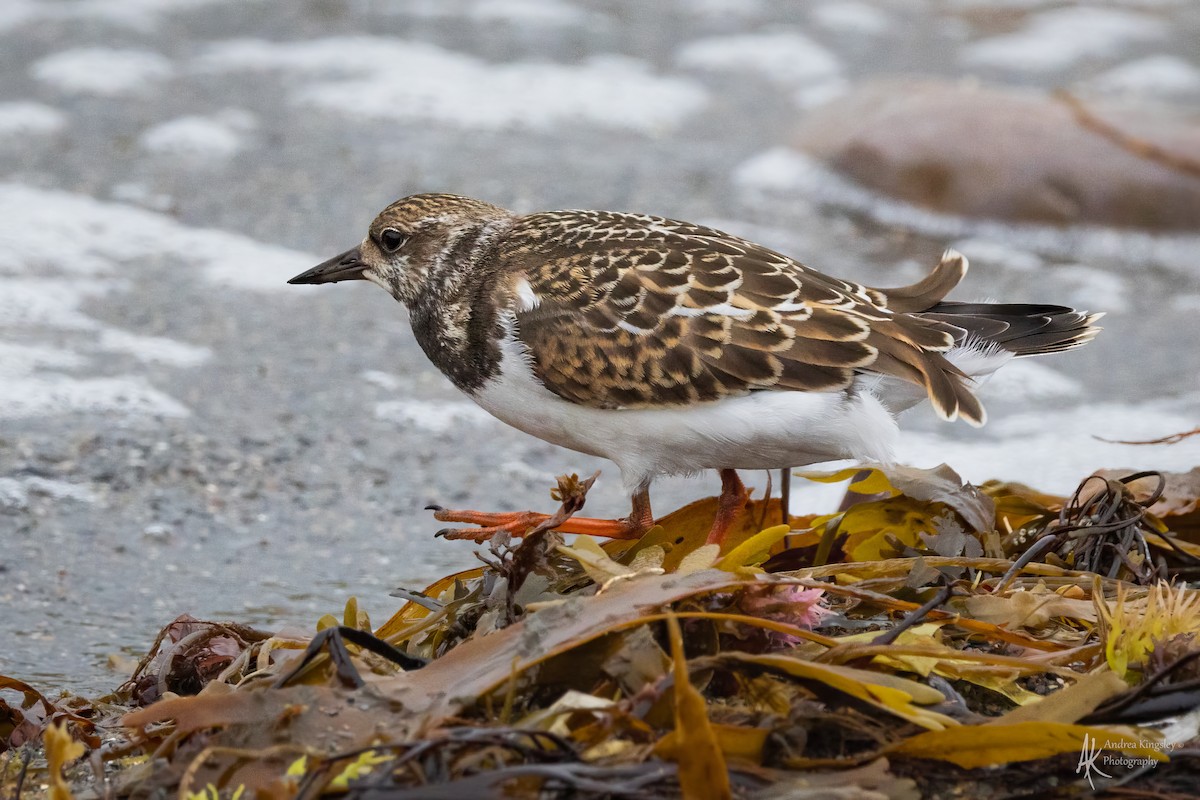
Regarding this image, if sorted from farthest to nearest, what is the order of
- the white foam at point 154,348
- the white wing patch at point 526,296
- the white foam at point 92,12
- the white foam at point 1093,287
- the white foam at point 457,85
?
the white foam at point 92,12 < the white foam at point 457,85 < the white foam at point 1093,287 < the white foam at point 154,348 < the white wing patch at point 526,296

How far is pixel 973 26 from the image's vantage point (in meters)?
7.11

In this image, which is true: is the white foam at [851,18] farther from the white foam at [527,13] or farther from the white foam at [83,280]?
the white foam at [83,280]

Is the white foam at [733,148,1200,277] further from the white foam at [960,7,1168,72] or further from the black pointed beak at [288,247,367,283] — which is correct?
the black pointed beak at [288,247,367,283]

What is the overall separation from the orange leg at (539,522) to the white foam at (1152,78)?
4417mm

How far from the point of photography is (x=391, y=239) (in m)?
3.34

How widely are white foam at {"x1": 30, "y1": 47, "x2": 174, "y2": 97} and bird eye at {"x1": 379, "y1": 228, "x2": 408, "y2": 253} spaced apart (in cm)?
271

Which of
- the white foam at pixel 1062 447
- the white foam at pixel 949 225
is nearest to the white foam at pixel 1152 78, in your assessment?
the white foam at pixel 949 225

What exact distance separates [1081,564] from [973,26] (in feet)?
17.0

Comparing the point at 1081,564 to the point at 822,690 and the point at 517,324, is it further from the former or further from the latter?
the point at 517,324

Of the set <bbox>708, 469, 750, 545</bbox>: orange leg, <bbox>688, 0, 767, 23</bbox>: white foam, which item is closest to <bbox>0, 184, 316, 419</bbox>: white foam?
<bbox>708, 469, 750, 545</bbox>: orange leg

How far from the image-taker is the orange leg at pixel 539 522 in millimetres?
2871

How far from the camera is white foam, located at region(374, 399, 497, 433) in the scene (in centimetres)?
397

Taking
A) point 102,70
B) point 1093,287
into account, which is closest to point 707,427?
point 1093,287

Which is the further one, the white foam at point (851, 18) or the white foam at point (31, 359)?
the white foam at point (851, 18)
